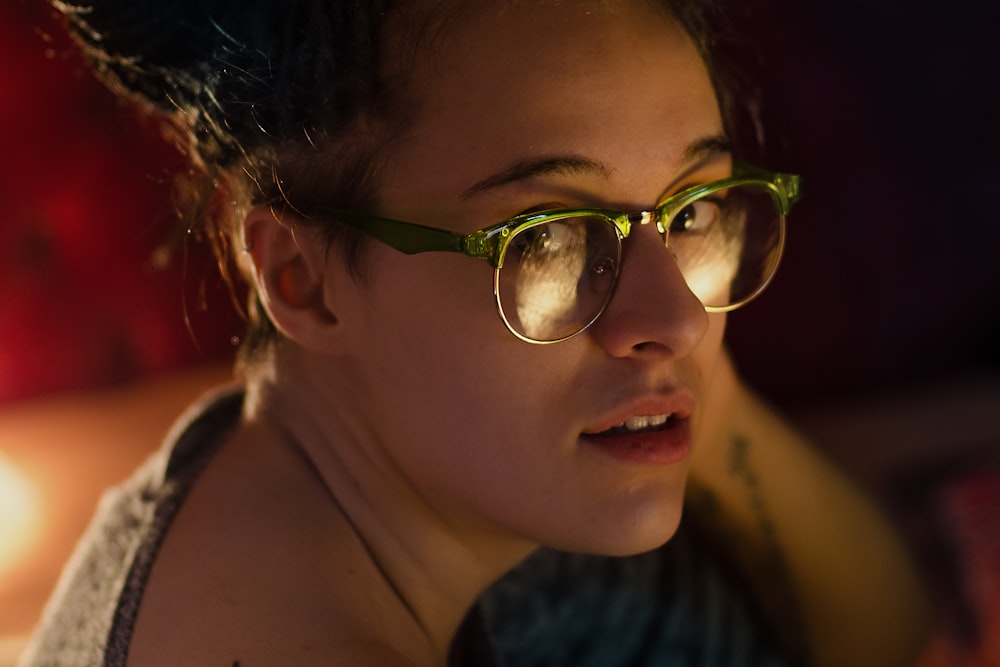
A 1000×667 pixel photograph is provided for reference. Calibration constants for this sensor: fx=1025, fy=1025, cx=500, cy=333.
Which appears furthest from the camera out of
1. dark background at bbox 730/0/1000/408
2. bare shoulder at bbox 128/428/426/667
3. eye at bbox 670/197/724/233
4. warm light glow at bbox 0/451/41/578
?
dark background at bbox 730/0/1000/408

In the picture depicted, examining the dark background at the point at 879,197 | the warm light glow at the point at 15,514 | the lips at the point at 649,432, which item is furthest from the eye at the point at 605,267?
the warm light glow at the point at 15,514

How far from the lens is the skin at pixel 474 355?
0.82 m

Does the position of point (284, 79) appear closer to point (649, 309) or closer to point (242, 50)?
point (242, 50)

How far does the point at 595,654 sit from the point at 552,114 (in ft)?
2.15

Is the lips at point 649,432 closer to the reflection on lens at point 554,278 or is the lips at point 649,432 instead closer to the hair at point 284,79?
the reflection on lens at point 554,278

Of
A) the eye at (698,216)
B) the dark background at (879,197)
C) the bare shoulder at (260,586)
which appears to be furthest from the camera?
the dark background at (879,197)

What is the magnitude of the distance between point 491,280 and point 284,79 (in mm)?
241

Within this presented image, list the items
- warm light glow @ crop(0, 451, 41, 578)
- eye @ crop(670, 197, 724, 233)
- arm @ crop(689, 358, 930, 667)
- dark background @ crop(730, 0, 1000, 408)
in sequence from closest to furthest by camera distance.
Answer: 1. eye @ crop(670, 197, 724, 233)
2. arm @ crop(689, 358, 930, 667)
3. warm light glow @ crop(0, 451, 41, 578)
4. dark background @ crop(730, 0, 1000, 408)

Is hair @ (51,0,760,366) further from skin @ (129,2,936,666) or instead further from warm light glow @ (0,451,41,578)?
warm light glow @ (0,451,41,578)

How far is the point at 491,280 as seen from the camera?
0.84 meters

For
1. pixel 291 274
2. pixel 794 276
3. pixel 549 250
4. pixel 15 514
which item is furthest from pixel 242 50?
pixel 794 276

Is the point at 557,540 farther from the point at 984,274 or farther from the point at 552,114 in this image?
the point at 984,274

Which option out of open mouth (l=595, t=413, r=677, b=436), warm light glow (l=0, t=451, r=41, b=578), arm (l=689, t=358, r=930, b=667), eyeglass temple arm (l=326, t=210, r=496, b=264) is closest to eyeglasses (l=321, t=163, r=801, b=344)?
eyeglass temple arm (l=326, t=210, r=496, b=264)

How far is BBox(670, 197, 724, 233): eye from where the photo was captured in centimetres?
90
